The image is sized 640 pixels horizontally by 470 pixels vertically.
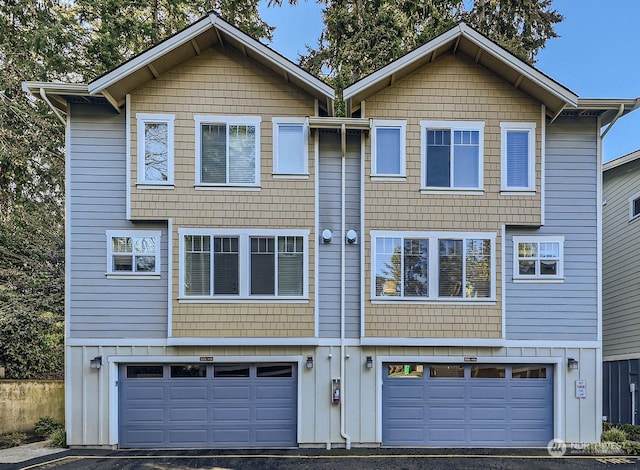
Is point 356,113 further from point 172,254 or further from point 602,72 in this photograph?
point 602,72

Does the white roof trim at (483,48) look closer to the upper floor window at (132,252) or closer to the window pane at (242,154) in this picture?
the window pane at (242,154)

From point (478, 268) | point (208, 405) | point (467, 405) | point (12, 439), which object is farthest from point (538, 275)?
point (12, 439)

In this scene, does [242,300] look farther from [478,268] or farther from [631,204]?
[631,204]

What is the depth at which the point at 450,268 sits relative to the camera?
30.4ft

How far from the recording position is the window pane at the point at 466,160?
30.8 feet

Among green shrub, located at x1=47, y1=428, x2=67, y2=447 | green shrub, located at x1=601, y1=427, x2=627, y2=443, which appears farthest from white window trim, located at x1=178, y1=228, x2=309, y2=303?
green shrub, located at x1=601, y1=427, x2=627, y2=443

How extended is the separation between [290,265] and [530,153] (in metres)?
6.08

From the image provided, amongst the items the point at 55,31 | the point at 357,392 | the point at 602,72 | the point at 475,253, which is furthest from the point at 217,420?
the point at 602,72

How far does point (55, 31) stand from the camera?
1309cm

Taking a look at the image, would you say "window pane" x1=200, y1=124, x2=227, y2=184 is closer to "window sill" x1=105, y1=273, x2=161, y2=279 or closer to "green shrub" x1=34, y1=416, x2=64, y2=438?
"window sill" x1=105, y1=273, x2=161, y2=279

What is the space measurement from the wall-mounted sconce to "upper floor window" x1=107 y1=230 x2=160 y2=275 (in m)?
1.93

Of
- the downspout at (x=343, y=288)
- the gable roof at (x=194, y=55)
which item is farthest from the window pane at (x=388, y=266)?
the gable roof at (x=194, y=55)

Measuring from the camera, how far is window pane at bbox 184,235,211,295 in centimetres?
908

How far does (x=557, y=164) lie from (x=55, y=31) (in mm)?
15328
